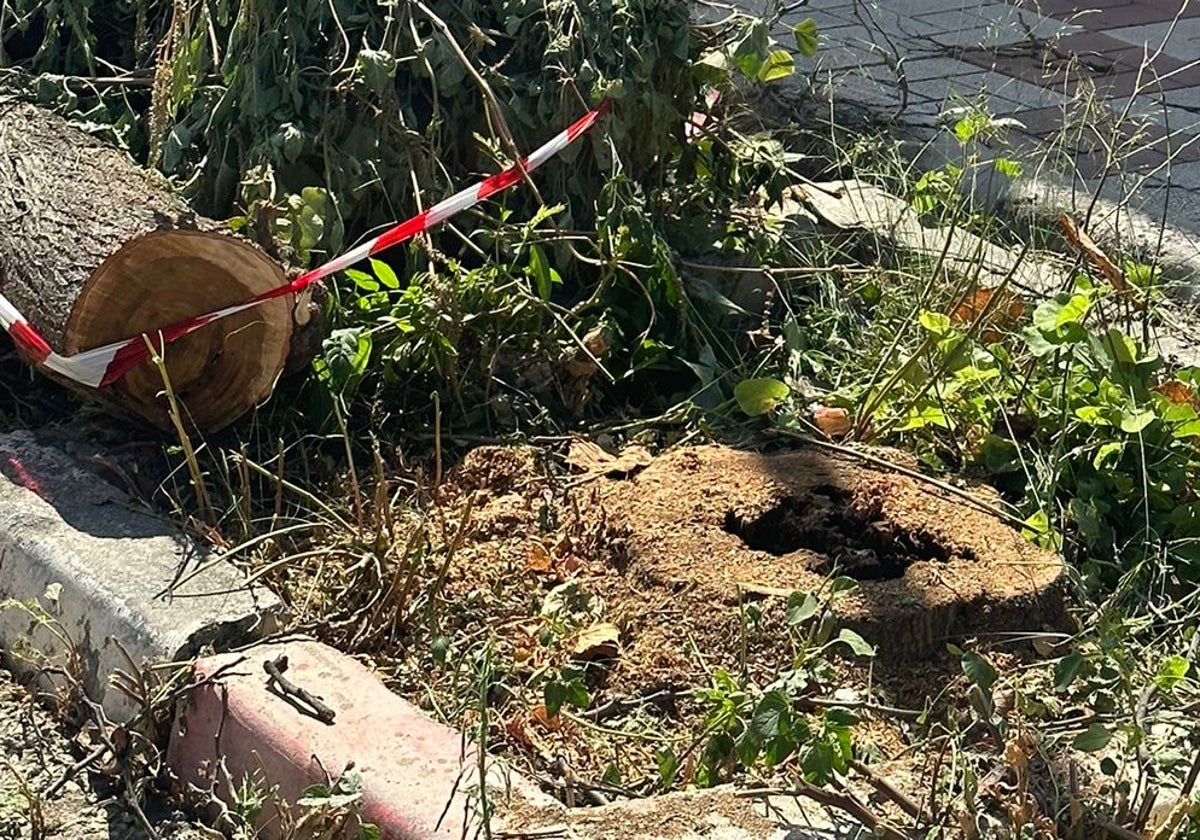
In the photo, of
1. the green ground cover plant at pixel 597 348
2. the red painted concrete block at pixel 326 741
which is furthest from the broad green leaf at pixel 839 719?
the red painted concrete block at pixel 326 741

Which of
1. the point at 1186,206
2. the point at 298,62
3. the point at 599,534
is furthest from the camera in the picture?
the point at 1186,206

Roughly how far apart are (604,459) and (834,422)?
551mm

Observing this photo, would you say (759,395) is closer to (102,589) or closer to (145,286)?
(145,286)

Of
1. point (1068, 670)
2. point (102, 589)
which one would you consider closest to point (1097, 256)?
point (1068, 670)

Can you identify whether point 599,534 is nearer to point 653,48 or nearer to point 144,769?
point 144,769

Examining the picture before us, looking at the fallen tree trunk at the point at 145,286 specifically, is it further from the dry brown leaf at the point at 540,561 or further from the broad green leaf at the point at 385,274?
the dry brown leaf at the point at 540,561

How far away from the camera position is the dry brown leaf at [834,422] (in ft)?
13.9

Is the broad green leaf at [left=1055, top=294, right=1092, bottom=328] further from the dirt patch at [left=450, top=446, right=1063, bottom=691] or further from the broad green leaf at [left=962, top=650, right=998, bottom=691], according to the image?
the broad green leaf at [left=962, top=650, right=998, bottom=691]

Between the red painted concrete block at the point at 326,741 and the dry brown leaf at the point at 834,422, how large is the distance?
56.3 inches

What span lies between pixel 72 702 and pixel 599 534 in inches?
43.4

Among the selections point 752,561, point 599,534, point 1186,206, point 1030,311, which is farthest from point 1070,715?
point 1186,206

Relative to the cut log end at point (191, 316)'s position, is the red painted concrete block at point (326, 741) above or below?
below

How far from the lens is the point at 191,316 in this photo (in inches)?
155

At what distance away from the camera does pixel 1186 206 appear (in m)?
5.82
